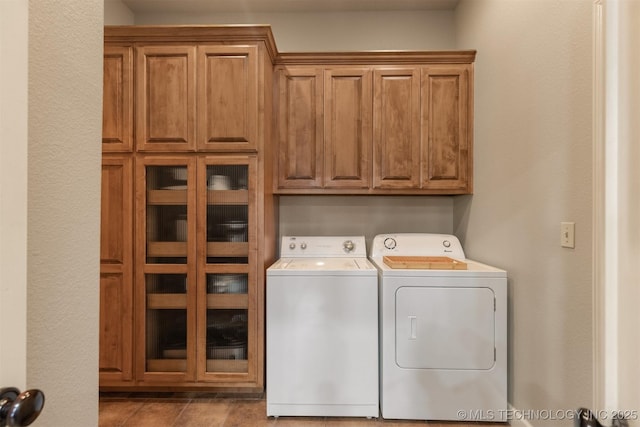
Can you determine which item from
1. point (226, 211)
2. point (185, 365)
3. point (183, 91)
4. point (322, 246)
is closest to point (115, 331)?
point (185, 365)

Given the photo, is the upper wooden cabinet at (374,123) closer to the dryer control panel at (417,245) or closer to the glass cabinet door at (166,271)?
the dryer control panel at (417,245)

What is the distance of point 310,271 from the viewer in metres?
2.01

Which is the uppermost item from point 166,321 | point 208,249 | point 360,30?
point 360,30

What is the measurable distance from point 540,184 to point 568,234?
0.32 metres

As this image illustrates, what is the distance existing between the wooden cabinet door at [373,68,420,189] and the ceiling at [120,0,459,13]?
2.35 ft

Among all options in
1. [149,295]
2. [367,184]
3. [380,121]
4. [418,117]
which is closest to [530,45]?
[418,117]

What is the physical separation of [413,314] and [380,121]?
4.67 ft

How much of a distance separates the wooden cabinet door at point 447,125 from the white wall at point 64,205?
7.16 ft

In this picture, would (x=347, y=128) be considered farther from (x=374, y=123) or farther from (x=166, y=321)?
(x=166, y=321)

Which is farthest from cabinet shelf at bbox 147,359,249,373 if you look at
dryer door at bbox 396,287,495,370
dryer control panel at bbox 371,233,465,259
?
dryer control panel at bbox 371,233,465,259

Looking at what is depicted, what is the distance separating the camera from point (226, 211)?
221 centimetres

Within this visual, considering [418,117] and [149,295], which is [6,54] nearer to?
[149,295]

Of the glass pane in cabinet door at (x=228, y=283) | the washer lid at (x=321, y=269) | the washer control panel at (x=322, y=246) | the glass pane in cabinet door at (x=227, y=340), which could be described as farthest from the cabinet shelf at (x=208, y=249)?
the washer control panel at (x=322, y=246)

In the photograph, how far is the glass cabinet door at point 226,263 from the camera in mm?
2164
